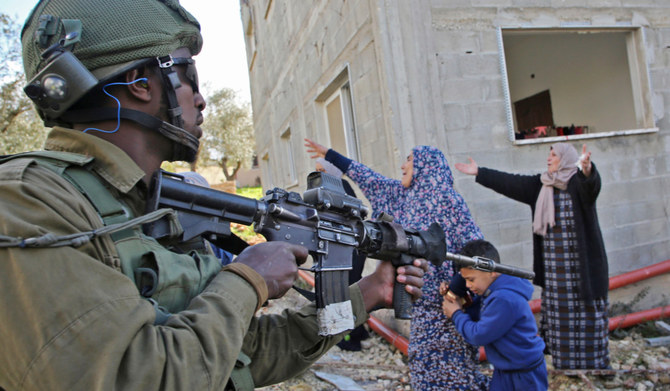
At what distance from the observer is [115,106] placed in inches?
44.3

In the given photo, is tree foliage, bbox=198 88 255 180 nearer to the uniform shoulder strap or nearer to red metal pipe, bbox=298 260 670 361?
red metal pipe, bbox=298 260 670 361

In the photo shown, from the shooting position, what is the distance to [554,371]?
3.48 m

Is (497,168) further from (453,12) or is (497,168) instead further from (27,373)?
(27,373)

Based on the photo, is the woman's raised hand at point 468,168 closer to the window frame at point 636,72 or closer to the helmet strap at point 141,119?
the window frame at point 636,72

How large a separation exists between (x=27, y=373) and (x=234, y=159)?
32.8 meters

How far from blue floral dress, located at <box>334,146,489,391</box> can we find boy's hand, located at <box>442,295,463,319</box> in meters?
0.07

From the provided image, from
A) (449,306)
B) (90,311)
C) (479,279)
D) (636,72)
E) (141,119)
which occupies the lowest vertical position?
(449,306)

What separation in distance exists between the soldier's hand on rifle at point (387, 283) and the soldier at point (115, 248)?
A: 0.29 metres

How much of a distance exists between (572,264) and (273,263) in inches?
127

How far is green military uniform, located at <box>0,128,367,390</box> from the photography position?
73 cm

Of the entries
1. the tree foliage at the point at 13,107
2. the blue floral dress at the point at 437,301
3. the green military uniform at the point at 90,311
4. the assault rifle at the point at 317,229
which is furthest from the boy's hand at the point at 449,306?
the tree foliage at the point at 13,107

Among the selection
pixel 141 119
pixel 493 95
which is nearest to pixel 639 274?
pixel 493 95

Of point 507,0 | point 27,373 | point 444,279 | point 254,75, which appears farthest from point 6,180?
point 254,75

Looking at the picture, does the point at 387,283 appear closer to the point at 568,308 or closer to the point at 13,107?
the point at 568,308
